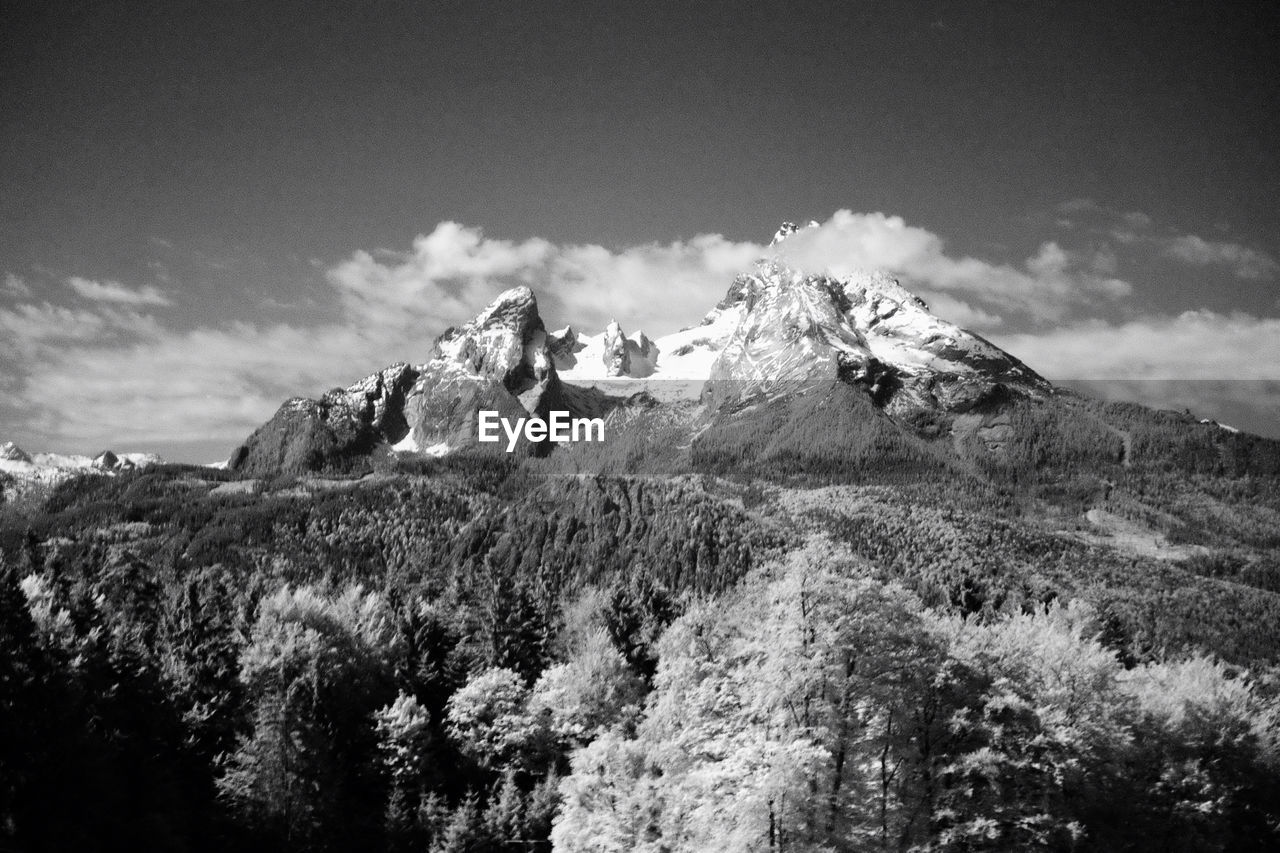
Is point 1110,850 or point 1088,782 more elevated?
point 1088,782

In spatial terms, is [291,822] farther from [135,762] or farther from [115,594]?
[115,594]

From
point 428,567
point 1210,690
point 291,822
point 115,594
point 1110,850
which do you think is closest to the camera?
point 1110,850

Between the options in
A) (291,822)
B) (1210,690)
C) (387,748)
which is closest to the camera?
(291,822)

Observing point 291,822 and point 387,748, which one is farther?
point 387,748

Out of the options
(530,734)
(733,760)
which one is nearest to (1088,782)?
(733,760)

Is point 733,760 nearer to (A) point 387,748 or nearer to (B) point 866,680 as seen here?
(B) point 866,680

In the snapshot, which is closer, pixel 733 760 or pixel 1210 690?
pixel 733 760

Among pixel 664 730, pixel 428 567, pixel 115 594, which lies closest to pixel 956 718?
pixel 664 730

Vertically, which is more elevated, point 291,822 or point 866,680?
point 866,680

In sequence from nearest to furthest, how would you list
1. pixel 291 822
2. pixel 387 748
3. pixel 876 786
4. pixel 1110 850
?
1. pixel 876 786
2. pixel 1110 850
3. pixel 291 822
4. pixel 387 748
